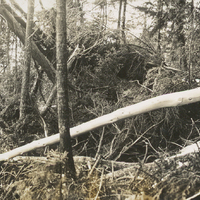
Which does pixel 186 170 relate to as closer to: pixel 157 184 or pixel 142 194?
pixel 157 184

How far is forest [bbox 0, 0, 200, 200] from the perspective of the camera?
2963mm

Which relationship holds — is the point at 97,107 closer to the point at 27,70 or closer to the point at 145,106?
the point at 27,70

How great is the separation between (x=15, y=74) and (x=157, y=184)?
778cm

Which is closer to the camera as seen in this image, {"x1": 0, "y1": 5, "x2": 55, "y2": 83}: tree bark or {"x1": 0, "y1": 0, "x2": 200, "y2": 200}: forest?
{"x1": 0, "y1": 0, "x2": 200, "y2": 200}: forest

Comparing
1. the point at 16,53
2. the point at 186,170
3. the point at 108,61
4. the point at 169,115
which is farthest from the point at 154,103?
the point at 16,53

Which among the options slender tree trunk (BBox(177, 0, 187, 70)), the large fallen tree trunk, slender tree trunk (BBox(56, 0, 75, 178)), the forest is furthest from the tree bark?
slender tree trunk (BBox(177, 0, 187, 70))

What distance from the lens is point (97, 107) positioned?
24.5ft

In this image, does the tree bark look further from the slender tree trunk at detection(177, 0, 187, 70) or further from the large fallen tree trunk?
the slender tree trunk at detection(177, 0, 187, 70)

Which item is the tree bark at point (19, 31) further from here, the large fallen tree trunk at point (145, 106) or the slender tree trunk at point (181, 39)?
the slender tree trunk at point (181, 39)

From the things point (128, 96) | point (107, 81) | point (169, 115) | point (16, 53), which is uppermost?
point (16, 53)

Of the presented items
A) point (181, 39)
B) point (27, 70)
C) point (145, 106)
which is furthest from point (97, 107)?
point (181, 39)

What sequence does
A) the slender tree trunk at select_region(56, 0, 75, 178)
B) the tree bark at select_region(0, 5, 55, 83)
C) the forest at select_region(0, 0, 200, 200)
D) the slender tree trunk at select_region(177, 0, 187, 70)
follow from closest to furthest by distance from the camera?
the forest at select_region(0, 0, 200, 200)
the slender tree trunk at select_region(56, 0, 75, 178)
the tree bark at select_region(0, 5, 55, 83)
the slender tree trunk at select_region(177, 0, 187, 70)

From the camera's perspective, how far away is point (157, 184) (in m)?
2.61

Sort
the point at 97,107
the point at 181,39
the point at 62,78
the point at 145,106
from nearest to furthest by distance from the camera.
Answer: the point at 62,78 < the point at 145,106 < the point at 97,107 < the point at 181,39
